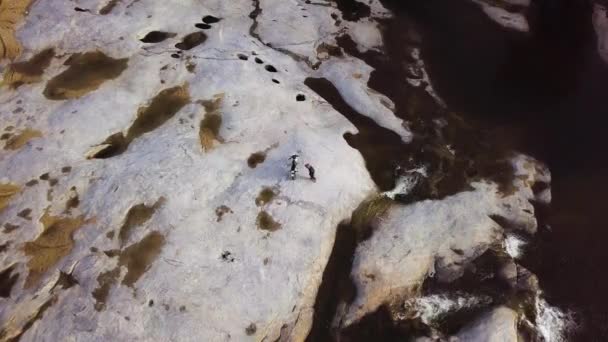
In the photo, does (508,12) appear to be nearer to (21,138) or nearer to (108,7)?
(108,7)

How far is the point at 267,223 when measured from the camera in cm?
2192

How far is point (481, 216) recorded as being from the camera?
23.3 m

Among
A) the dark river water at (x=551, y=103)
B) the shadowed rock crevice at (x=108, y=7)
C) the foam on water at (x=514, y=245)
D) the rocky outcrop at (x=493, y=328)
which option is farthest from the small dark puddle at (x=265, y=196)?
the shadowed rock crevice at (x=108, y=7)

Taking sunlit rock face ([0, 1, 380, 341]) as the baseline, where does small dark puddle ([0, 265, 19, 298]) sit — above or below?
below

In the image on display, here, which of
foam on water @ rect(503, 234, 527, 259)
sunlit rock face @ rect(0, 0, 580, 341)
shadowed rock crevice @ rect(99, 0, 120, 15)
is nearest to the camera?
sunlit rock face @ rect(0, 0, 580, 341)

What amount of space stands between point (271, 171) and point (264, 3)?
16765 millimetres

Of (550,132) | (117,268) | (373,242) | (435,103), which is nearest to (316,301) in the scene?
(373,242)

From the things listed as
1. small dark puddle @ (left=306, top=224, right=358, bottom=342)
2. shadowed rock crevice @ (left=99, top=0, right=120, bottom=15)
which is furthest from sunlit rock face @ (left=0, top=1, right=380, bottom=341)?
small dark puddle @ (left=306, top=224, right=358, bottom=342)

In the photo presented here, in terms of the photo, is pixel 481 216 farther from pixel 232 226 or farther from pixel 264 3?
pixel 264 3

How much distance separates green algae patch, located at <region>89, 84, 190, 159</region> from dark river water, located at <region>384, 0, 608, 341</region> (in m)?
17.2

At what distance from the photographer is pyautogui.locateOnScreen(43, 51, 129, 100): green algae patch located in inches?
1025

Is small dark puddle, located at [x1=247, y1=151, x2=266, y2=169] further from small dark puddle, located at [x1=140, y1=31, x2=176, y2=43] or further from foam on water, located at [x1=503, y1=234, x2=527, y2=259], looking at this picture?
foam on water, located at [x1=503, y1=234, x2=527, y2=259]

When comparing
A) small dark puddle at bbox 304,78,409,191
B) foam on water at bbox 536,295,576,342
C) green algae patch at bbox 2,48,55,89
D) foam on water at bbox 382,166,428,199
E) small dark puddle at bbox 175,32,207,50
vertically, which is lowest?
foam on water at bbox 536,295,576,342

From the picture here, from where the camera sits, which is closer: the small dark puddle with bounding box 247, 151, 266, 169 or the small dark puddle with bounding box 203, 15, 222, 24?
the small dark puddle with bounding box 247, 151, 266, 169
